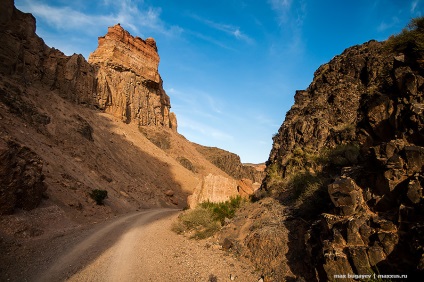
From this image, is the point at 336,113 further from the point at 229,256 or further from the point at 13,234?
the point at 13,234

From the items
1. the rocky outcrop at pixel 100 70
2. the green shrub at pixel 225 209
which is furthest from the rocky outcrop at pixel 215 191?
the rocky outcrop at pixel 100 70

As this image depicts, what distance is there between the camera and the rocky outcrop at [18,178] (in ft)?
40.2

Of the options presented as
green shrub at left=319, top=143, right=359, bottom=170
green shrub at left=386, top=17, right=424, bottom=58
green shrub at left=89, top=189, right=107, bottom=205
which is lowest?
green shrub at left=89, top=189, right=107, bottom=205

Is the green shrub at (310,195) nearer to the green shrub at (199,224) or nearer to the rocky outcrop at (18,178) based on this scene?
the green shrub at (199,224)

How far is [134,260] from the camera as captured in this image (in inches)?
380

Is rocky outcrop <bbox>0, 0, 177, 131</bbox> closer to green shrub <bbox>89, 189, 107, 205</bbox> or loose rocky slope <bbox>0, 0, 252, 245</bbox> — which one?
loose rocky slope <bbox>0, 0, 252, 245</bbox>

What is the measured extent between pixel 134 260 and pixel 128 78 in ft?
184

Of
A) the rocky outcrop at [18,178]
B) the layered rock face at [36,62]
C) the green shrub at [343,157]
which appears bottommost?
the rocky outcrop at [18,178]

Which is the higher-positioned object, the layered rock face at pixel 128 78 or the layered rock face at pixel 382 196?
the layered rock face at pixel 128 78

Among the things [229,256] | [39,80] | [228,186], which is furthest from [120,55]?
[229,256]

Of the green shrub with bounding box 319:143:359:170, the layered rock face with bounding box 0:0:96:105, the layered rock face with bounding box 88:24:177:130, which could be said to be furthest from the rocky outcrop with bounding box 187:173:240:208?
the layered rock face with bounding box 88:24:177:130

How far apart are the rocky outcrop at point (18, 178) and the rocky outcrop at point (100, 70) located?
25275 millimetres

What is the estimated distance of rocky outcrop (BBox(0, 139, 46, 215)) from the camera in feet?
40.2

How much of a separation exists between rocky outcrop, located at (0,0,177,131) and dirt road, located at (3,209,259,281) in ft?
105
